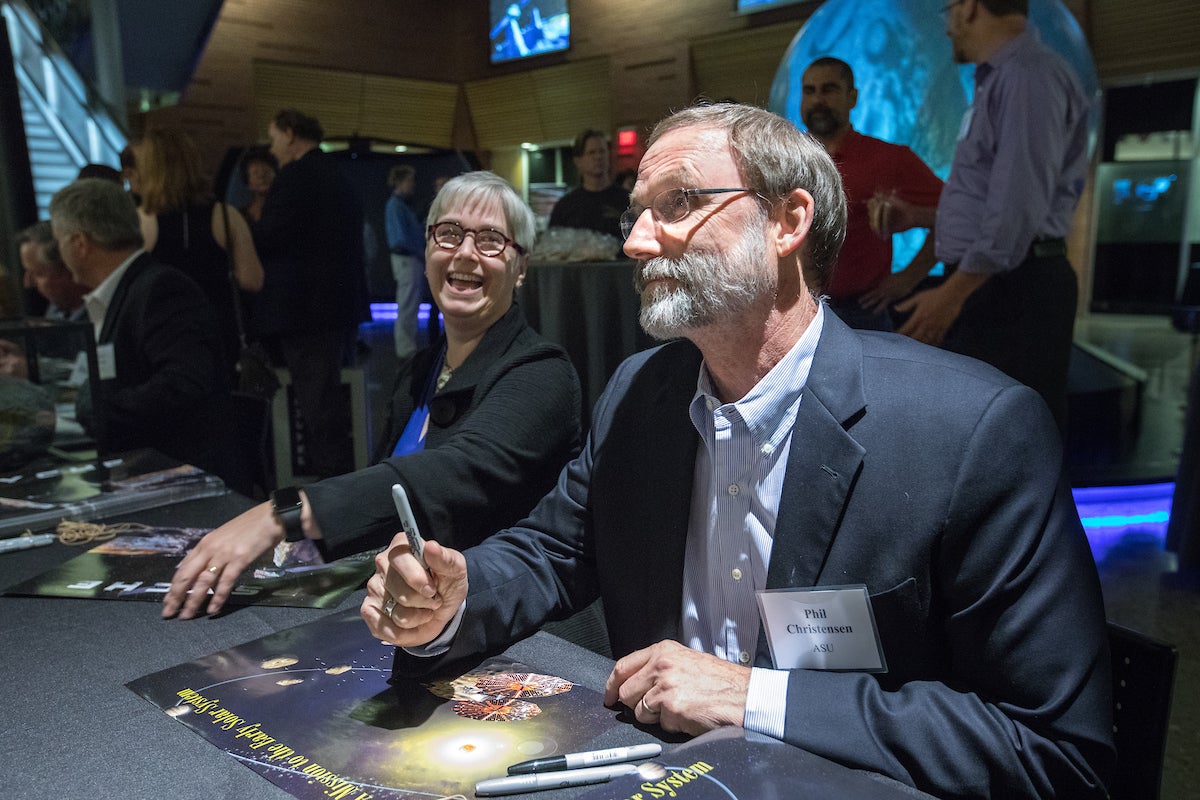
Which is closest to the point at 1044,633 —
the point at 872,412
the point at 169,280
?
the point at 872,412

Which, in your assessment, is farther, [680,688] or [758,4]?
[758,4]

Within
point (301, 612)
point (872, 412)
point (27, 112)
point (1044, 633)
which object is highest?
point (27, 112)

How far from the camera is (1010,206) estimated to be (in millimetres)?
2668

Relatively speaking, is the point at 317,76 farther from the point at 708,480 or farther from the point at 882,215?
the point at 708,480

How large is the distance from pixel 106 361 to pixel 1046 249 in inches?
112

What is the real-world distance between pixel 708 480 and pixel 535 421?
599mm

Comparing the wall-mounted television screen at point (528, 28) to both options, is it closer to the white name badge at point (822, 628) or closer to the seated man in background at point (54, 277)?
the seated man in background at point (54, 277)

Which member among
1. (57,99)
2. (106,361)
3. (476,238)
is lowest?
(106,361)

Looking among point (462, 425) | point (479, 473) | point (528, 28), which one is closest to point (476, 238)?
point (462, 425)

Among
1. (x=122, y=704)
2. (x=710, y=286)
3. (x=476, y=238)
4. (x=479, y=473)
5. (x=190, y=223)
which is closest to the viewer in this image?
(x=122, y=704)

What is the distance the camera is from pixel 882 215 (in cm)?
308

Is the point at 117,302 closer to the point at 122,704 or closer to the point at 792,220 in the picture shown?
the point at 122,704

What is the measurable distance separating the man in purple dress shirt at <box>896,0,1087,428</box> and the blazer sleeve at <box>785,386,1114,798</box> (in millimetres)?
1748

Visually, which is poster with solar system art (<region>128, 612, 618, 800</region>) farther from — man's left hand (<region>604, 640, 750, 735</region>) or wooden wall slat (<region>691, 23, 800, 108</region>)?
wooden wall slat (<region>691, 23, 800, 108</region>)
